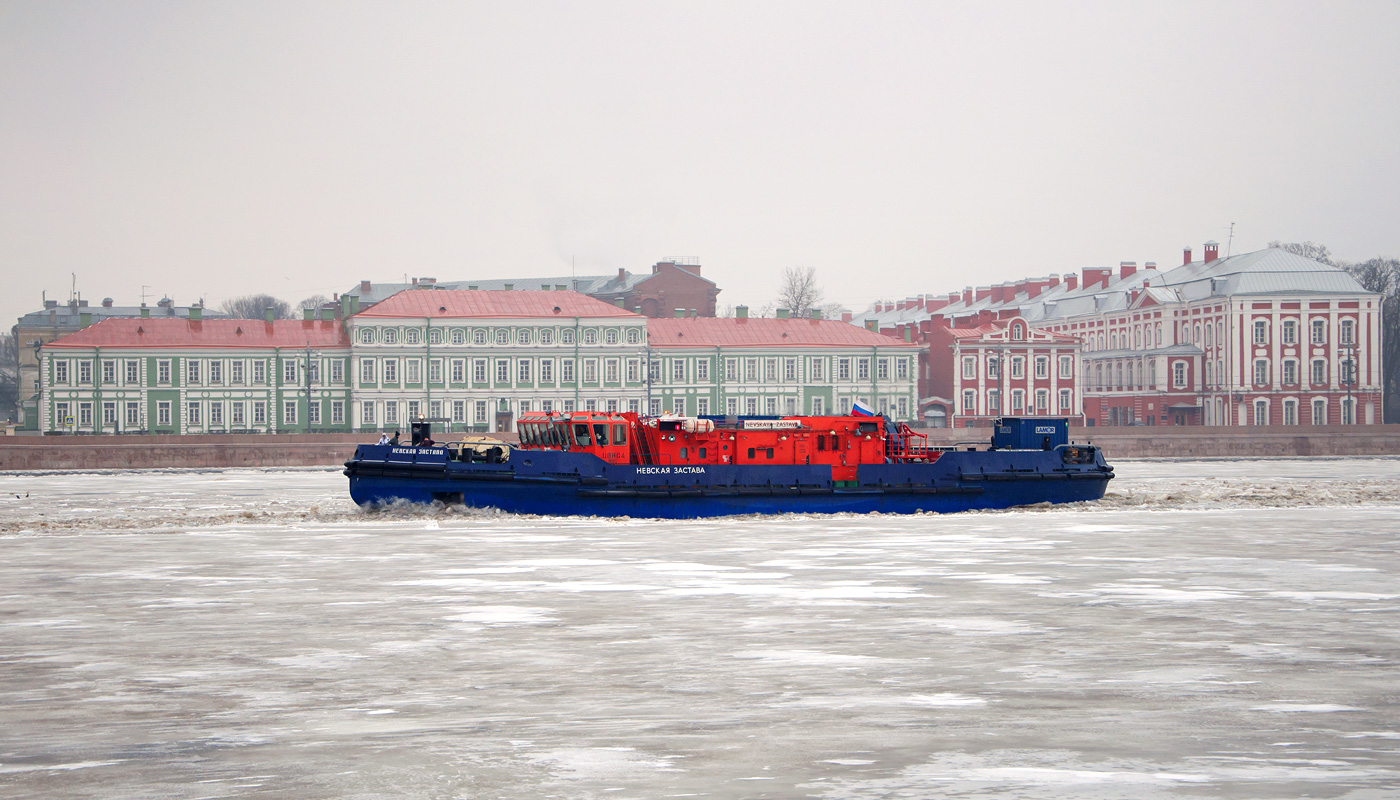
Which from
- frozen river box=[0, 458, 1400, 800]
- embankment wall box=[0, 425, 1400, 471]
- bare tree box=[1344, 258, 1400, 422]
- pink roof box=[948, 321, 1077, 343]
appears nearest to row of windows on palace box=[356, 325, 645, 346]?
embankment wall box=[0, 425, 1400, 471]

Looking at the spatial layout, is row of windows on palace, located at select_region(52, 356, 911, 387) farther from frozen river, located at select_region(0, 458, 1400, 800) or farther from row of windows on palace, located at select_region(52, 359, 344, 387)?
frozen river, located at select_region(0, 458, 1400, 800)

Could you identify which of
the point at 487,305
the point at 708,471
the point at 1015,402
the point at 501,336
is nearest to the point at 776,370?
the point at 1015,402

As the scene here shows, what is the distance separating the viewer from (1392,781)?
9719mm

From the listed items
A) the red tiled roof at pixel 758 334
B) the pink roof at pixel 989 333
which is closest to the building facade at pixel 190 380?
the red tiled roof at pixel 758 334

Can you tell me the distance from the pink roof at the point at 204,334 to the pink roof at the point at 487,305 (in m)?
3.51

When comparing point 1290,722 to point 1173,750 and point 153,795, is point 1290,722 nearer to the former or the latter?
point 1173,750

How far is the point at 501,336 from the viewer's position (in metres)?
89.6

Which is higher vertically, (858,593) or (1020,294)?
(1020,294)

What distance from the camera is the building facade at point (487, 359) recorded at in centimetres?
8781

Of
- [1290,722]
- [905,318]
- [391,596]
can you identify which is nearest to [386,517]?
[391,596]

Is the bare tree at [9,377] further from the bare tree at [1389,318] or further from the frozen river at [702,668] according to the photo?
the frozen river at [702,668]

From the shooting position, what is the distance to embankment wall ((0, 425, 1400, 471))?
2660 inches

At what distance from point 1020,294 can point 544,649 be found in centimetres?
11910

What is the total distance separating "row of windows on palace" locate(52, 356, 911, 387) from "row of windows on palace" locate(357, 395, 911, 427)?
1.25 m
